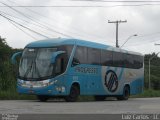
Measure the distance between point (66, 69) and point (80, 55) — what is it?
1701mm

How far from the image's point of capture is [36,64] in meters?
27.5

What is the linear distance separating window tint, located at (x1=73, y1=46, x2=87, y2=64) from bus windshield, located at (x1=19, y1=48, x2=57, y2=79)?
1553mm

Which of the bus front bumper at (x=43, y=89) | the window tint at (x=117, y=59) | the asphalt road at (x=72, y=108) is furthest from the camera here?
the window tint at (x=117, y=59)

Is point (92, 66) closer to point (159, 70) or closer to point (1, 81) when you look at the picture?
point (1, 81)

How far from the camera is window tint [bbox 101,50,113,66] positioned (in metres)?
31.9

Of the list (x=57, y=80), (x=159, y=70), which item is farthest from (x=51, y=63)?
(x=159, y=70)

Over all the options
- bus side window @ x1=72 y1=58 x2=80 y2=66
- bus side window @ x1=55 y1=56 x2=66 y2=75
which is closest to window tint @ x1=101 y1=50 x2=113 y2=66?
bus side window @ x1=72 y1=58 x2=80 y2=66

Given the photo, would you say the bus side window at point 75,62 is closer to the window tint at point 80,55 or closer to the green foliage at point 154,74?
the window tint at point 80,55

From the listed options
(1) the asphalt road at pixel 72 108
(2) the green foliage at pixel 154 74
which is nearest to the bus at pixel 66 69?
(1) the asphalt road at pixel 72 108

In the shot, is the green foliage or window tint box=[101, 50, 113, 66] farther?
the green foliage

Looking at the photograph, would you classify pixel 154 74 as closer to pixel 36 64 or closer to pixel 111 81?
pixel 111 81

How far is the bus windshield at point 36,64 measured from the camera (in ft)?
89.0

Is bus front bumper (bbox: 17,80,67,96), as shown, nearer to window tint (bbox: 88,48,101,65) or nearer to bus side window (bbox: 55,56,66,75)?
bus side window (bbox: 55,56,66,75)

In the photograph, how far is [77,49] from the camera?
28.7 metres
